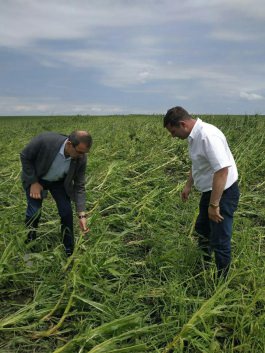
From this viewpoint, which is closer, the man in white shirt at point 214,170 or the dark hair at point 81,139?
the man in white shirt at point 214,170

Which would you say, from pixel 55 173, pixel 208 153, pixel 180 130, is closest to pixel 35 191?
pixel 55 173

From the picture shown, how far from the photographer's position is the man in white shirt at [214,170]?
2804 mm

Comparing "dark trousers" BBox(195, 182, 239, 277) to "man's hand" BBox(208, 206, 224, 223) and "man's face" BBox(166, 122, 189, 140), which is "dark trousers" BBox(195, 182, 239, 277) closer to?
"man's hand" BBox(208, 206, 224, 223)

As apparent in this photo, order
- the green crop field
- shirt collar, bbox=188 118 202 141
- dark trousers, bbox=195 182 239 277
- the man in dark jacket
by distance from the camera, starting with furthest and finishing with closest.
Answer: the man in dark jacket, dark trousers, bbox=195 182 239 277, shirt collar, bbox=188 118 202 141, the green crop field

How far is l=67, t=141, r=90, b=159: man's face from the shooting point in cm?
311

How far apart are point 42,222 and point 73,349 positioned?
224cm

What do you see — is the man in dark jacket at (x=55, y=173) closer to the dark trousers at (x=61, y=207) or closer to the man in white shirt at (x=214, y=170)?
the dark trousers at (x=61, y=207)

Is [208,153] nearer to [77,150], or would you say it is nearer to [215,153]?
[215,153]

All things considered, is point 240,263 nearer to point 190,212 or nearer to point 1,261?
point 190,212

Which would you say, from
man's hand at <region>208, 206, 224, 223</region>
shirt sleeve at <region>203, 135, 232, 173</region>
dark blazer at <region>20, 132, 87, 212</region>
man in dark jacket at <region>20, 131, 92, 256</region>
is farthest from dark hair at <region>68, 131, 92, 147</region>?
man's hand at <region>208, 206, 224, 223</region>

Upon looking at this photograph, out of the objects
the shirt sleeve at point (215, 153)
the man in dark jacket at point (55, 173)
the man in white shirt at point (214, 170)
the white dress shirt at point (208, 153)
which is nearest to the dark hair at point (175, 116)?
the man in white shirt at point (214, 170)

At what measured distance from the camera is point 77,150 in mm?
3156

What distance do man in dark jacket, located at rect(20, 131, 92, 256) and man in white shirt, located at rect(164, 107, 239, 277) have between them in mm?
858

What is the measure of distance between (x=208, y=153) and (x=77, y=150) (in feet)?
3.28
